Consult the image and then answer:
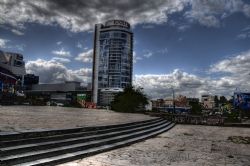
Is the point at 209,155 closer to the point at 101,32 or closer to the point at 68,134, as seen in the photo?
the point at 68,134

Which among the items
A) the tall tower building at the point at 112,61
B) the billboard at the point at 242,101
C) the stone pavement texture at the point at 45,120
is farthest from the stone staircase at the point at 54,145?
the tall tower building at the point at 112,61

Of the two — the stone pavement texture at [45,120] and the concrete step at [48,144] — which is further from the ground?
the stone pavement texture at [45,120]

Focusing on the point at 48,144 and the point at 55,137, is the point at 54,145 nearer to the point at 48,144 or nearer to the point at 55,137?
the point at 48,144

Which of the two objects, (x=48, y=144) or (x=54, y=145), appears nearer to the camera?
(x=48, y=144)

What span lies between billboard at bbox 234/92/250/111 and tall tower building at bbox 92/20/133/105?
10162cm

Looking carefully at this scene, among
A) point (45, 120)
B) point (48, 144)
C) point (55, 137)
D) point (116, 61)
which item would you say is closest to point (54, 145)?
point (48, 144)

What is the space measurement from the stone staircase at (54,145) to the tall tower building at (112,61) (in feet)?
536

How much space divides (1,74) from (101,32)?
124 metres

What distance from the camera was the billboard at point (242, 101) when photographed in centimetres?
7694

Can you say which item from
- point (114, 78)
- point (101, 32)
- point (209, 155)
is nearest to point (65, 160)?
point (209, 155)

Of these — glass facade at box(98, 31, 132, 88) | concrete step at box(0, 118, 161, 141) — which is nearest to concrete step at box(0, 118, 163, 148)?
concrete step at box(0, 118, 161, 141)

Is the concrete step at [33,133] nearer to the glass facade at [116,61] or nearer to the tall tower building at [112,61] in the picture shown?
the tall tower building at [112,61]

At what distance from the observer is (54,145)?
27.7ft

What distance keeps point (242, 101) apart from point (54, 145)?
78.7 metres
